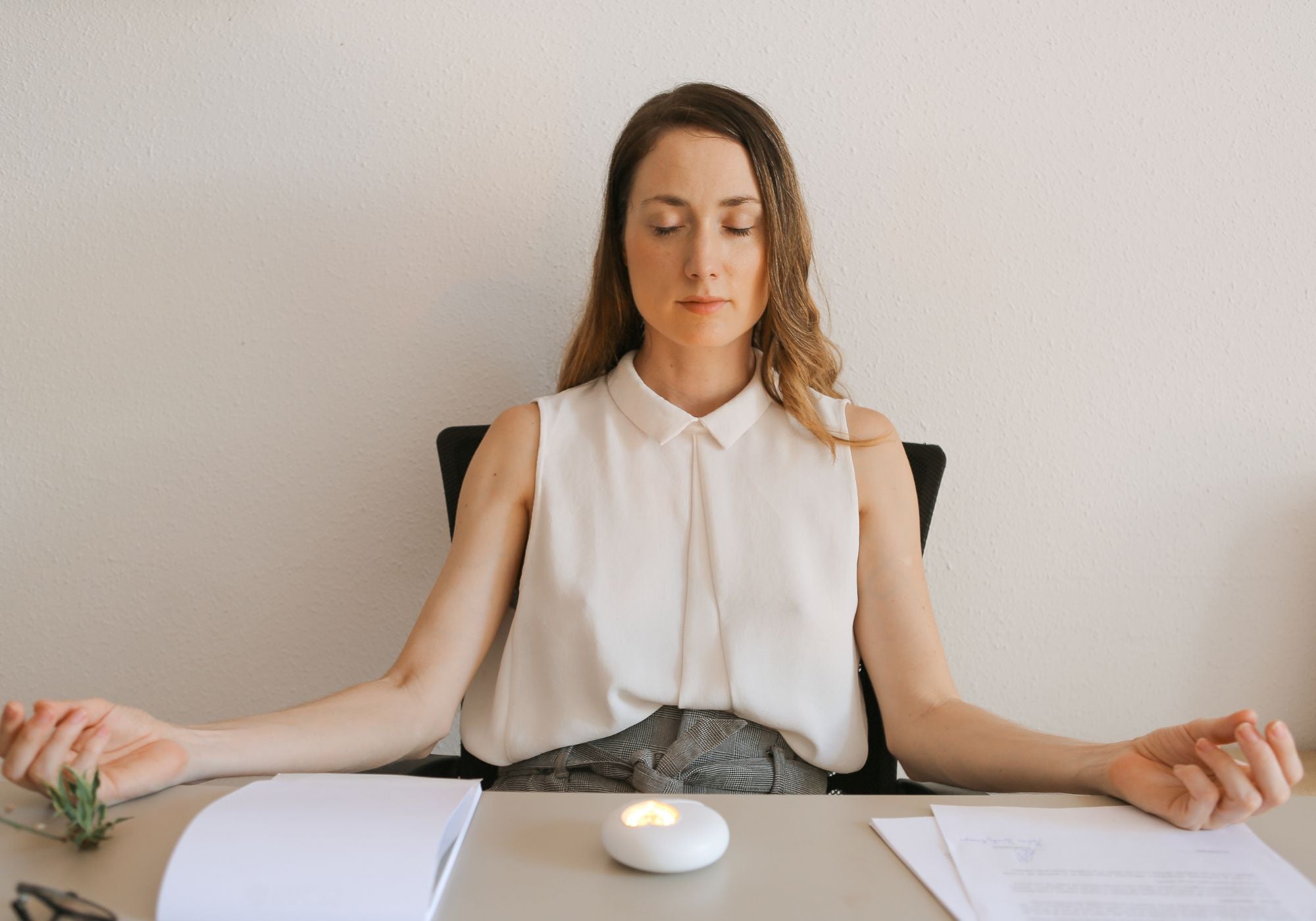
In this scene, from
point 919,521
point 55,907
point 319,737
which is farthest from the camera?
point 919,521

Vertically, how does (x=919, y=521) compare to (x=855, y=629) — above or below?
above

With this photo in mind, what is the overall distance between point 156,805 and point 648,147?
3.37 ft

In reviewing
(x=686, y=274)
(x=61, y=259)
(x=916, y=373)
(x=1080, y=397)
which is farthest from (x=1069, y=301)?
(x=61, y=259)

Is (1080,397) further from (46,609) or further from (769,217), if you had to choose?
(46,609)

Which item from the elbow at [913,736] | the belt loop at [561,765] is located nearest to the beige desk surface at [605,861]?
the elbow at [913,736]

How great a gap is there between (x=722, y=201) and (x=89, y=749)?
100cm

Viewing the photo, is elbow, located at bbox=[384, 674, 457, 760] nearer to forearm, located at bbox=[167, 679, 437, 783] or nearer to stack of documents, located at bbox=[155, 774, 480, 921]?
forearm, located at bbox=[167, 679, 437, 783]

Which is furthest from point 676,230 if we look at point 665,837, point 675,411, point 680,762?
point 665,837

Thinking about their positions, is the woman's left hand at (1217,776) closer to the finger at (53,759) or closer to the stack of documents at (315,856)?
the stack of documents at (315,856)

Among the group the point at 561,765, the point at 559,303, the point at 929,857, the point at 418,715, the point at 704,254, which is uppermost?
the point at 704,254

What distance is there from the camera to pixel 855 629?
150cm

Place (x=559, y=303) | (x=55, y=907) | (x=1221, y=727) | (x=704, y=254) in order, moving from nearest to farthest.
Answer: (x=55, y=907), (x=1221, y=727), (x=704, y=254), (x=559, y=303)

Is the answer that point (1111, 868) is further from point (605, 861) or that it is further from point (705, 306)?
point (705, 306)

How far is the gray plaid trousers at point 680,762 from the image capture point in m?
1.37
